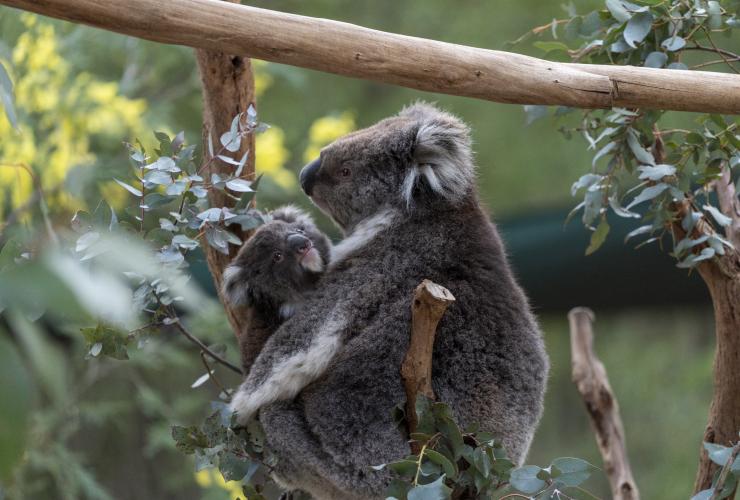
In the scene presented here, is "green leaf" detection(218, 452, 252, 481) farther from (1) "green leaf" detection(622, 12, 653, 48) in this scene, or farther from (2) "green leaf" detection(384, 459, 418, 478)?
(1) "green leaf" detection(622, 12, 653, 48)

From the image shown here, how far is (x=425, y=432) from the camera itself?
2184mm

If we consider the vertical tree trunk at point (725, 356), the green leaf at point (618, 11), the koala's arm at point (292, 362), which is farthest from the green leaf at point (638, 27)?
the koala's arm at point (292, 362)

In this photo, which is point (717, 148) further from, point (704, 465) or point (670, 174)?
point (704, 465)

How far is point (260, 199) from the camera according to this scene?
622 centimetres

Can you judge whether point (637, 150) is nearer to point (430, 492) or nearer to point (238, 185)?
point (238, 185)

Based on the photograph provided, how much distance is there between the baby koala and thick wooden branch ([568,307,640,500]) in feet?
4.29

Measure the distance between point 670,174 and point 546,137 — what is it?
231 inches

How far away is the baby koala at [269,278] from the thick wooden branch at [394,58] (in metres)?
0.82

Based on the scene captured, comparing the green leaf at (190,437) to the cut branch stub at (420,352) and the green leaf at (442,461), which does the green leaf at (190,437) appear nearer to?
the cut branch stub at (420,352)

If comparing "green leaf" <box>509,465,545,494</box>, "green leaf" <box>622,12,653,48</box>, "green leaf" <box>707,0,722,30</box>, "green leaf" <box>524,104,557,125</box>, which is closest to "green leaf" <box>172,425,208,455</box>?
"green leaf" <box>509,465,545,494</box>

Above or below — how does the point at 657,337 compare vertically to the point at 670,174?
below

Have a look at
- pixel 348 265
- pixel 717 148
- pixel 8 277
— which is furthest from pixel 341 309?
pixel 8 277

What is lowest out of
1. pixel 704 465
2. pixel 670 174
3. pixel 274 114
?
pixel 274 114

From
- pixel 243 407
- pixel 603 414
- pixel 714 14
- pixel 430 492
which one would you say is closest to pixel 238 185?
pixel 243 407
